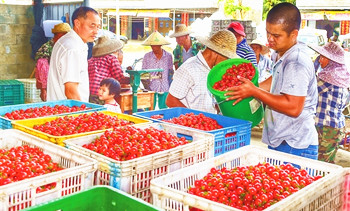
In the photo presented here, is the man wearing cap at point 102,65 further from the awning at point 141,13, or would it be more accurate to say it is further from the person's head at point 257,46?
the awning at point 141,13

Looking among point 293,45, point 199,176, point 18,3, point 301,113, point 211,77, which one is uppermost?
point 18,3

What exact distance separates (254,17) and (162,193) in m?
15.7

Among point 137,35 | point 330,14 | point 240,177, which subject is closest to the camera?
point 240,177

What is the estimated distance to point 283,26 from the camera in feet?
Answer: 9.78

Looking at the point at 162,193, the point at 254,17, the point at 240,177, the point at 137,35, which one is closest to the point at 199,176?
the point at 240,177

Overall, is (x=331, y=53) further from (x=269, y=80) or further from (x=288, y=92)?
(x=288, y=92)

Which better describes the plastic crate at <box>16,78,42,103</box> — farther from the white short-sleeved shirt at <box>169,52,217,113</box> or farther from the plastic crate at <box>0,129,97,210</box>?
the plastic crate at <box>0,129,97,210</box>

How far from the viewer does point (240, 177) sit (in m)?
2.19

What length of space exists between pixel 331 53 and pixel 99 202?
4.41 m

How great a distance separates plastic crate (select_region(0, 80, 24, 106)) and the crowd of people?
162 centimetres

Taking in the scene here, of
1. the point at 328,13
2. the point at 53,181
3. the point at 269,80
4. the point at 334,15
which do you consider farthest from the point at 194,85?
the point at 334,15

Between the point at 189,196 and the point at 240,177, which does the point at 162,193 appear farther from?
the point at 240,177

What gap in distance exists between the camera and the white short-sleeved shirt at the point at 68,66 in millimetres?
3926

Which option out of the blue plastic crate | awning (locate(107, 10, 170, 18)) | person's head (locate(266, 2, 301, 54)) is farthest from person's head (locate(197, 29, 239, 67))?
awning (locate(107, 10, 170, 18))
